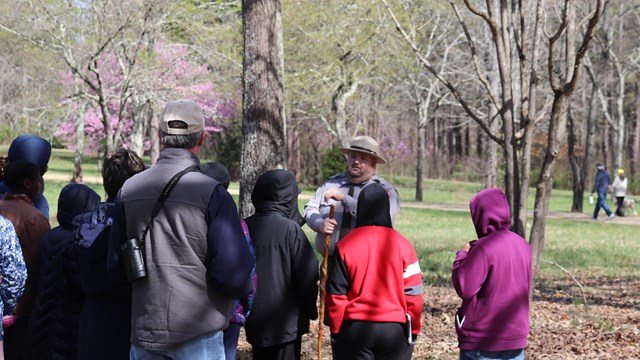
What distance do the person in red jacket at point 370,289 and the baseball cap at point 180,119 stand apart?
1233 millimetres

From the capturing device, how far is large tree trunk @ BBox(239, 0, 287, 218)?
314 inches

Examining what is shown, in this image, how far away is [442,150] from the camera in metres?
67.9

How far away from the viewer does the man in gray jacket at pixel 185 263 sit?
3.84 m

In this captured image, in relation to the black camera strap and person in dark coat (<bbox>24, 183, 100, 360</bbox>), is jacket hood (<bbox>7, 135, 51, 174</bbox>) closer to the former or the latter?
person in dark coat (<bbox>24, 183, 100, 360</bbox>)

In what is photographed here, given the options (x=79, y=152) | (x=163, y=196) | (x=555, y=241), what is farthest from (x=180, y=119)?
(x=79, y=152)

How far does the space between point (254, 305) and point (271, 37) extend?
3.37 meters

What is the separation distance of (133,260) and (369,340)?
156 cm

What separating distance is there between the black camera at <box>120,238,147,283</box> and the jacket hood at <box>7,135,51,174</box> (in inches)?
121

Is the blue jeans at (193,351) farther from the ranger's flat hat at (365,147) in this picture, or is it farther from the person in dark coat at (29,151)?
the person in dark coat at (29,151)

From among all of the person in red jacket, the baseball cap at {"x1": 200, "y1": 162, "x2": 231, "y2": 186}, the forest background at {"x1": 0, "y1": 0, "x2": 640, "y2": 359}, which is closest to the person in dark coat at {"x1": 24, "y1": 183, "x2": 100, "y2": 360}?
the baseball cap at {"x1": 200, "y1": 162, "x2": 231, "y2": 186}

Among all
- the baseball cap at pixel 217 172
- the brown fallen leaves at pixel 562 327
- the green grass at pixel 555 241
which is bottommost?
the green grass at pixel 555 241

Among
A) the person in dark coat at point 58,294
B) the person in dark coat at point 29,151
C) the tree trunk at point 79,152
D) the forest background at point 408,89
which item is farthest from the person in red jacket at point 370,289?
the tree trunk at point 79,152

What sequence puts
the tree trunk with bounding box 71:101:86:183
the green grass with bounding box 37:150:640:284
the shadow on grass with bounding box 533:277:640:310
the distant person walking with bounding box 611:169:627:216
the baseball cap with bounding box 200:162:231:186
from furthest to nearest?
the tree trunk with bounding box 71:101:86:183, the distant person walking with bounding box 611:169:627:216, the green grass with bounding box 37:150:640:284, the shadow on grass with bounding box 533:277:640:310, the baseball cap with bounding box 200:162:231:186

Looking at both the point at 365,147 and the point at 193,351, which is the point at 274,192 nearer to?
the point at 365,147
